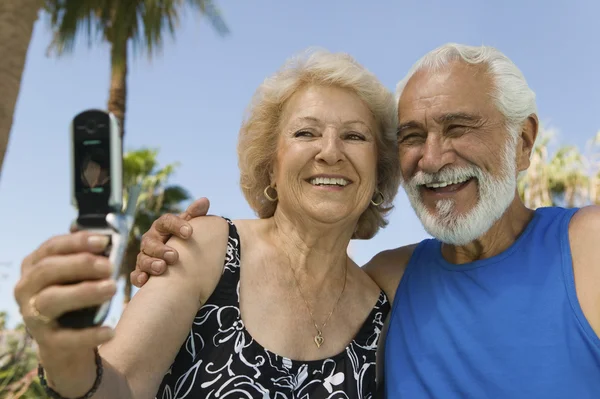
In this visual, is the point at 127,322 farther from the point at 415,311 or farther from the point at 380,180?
the point at 380,180

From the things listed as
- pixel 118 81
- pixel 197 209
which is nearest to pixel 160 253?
pixel 197 209

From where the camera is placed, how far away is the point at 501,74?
2725 millimetres

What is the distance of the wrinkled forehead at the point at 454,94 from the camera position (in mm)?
2643

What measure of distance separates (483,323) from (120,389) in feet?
4.77

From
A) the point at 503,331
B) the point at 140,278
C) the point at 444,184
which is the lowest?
the point at 503,331

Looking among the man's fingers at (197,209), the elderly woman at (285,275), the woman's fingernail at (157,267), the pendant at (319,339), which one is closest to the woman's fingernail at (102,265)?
the elderly woman at (285,275)

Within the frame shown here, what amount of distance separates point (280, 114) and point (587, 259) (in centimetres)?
148

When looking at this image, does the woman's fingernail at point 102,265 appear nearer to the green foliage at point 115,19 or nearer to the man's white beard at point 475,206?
the man's white beard at point 475,206

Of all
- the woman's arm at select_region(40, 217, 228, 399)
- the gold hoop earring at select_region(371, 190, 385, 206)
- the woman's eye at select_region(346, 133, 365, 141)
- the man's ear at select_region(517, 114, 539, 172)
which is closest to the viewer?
the woman's arm at select_region(40, 217, 228, 399)

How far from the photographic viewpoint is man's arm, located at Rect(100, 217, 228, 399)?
5.98ft

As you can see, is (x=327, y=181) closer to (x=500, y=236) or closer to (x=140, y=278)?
(x=500, y=236)

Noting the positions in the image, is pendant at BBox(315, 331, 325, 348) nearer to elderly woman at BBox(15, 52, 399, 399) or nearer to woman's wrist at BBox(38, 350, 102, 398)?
elderly woman at BBox(15, 52, 399, 399)

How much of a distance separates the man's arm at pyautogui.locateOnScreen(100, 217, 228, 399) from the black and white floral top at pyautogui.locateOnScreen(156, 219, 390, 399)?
68 millimetres

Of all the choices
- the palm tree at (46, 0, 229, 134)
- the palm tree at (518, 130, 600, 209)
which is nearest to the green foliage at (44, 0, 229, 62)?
the palm tree at (46, 0, 229, 134)
